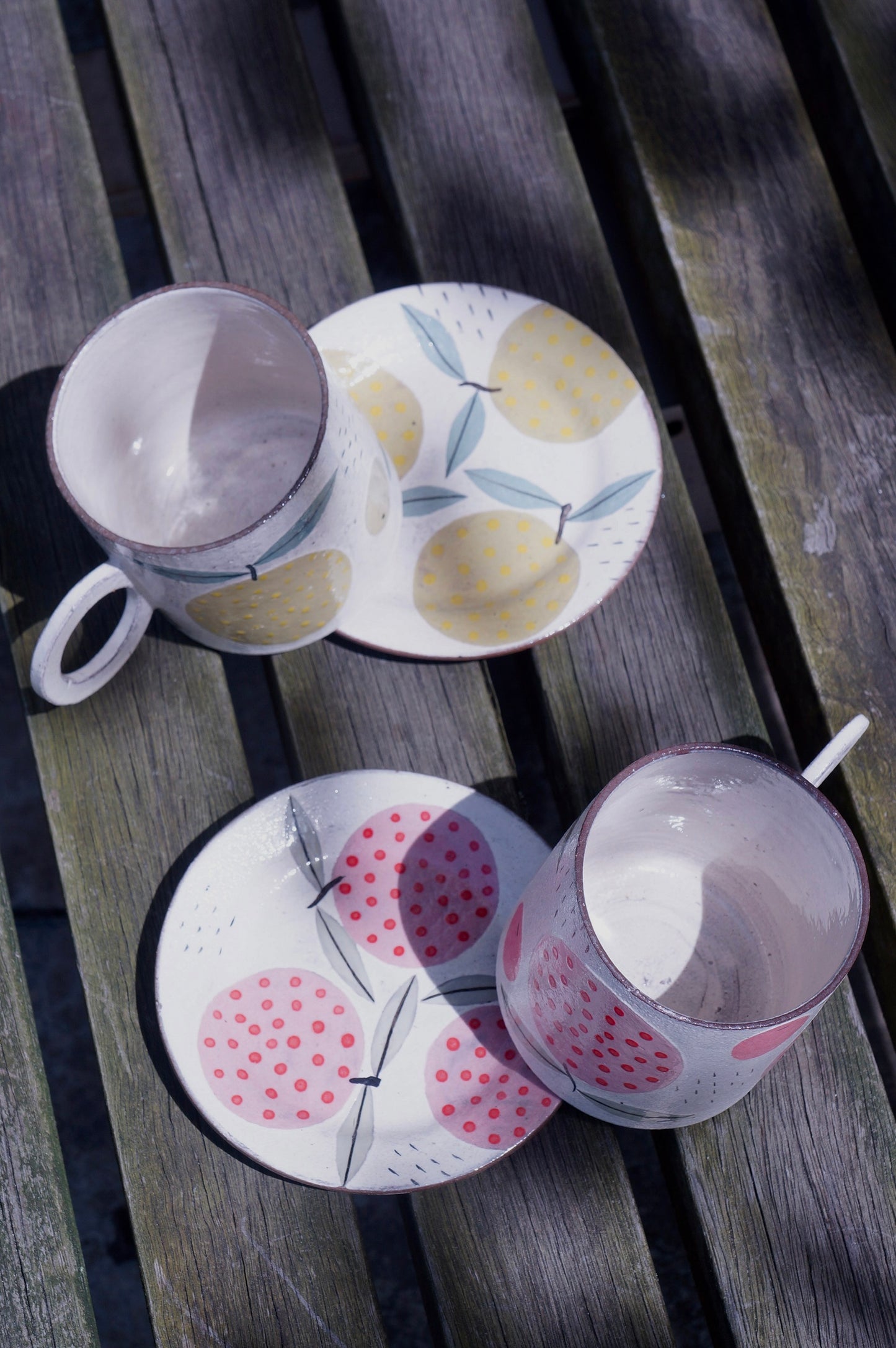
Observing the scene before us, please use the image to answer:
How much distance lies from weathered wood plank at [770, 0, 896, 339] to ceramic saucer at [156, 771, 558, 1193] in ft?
1.72

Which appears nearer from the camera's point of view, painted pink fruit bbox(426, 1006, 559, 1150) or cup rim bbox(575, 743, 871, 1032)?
cup rim bbox(575, 743, 871, 1032)

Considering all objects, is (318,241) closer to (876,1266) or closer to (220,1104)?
(220,1104)

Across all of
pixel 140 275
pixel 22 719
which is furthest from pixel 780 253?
pixel 22 719

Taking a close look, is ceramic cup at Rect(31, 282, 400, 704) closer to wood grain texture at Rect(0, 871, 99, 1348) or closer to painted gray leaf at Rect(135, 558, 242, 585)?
painted gray leaf at Rect(135, 558, 242, 585)

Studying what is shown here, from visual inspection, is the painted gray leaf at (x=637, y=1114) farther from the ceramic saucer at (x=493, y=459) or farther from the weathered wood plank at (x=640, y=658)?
the ceramic saucer at (x=493, y=459)

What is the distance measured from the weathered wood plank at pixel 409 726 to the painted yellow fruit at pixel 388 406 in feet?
0.26

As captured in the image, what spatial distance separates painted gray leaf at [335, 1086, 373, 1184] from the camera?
24.4 inches

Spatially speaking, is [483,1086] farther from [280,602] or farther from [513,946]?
[280,602]

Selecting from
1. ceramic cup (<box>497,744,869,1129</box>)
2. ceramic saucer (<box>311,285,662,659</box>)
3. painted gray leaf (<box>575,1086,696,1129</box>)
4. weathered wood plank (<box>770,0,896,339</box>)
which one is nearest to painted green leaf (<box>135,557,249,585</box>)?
ceramic saucer (<box>311,285,662,659</box>)

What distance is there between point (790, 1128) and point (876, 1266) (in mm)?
89

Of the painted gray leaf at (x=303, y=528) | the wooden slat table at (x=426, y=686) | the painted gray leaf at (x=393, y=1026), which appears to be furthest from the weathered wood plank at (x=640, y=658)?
the painted gray leaf at (x=303, y=528)

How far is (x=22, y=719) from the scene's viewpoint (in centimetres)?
126

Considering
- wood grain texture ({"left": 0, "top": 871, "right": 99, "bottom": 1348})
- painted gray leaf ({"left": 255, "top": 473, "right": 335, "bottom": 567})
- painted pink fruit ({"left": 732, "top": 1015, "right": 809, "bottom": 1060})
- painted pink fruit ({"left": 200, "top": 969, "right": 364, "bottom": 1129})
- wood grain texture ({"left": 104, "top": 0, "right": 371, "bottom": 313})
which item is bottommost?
wood grain texture ({"left": 0, "top": 871, "right": 99, "bottom": 1348})

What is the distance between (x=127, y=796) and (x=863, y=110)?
2.39 ft
